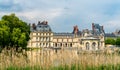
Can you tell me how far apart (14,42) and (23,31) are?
12.8 feet

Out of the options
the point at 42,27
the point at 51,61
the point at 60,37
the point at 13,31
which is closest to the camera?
the point at 51,61

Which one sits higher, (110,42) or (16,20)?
(16,20)

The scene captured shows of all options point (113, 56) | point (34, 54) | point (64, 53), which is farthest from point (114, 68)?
point (34, 54)

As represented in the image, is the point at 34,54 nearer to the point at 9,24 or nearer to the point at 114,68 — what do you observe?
the point at 114,68

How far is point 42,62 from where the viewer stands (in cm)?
1497

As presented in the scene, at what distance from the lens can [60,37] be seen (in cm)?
12506

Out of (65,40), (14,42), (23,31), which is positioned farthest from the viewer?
(65,40)

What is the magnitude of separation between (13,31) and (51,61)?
3868 centimetres

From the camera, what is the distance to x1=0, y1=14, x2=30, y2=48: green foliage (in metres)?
51.7

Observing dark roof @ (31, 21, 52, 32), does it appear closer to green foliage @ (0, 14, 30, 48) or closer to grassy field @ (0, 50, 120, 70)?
green foliage @ (0, 14, 30, 48)

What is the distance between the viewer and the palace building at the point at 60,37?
375 feet

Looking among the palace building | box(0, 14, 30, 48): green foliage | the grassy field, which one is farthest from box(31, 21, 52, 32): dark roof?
the grassy field

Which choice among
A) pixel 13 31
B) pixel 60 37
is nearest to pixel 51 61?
pixel 13 31

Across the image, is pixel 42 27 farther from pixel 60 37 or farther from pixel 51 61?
pixel 51 61
